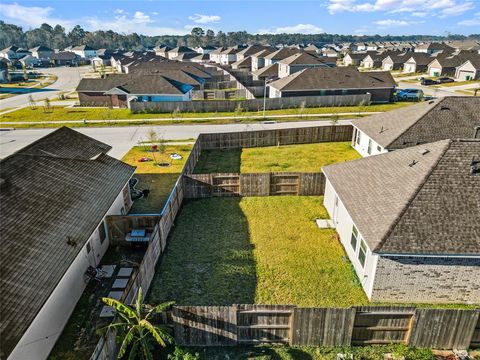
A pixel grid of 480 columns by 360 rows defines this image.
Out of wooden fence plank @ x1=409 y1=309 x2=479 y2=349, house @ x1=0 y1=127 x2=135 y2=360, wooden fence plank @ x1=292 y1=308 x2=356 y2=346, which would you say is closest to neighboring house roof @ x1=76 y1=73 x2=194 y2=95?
house @ x1=0 y1=127 x2=135 y2=360

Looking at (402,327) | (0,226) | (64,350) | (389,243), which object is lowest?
(64,350)

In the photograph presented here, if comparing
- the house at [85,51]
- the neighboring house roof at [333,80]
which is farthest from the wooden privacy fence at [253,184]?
the house at [85,51]

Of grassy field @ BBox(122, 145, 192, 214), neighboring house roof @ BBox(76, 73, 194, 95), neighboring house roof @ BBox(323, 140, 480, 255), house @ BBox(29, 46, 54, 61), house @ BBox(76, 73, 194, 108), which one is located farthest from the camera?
house @ BBox(29, 46, 54, 61)

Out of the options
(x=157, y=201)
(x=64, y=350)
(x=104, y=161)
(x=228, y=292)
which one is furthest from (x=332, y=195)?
(x=64, y=350)

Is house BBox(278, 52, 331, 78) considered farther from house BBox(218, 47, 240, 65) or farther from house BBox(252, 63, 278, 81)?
house BBox(218, 47, 240, 65)

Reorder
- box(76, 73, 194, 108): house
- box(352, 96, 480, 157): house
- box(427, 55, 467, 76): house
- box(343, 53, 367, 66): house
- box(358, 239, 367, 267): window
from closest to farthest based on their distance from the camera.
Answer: box(358, 239, 367, 267): window < box(352, 96, 480, 157): house < box(76, 73, 194, 108): house < box(427, 55, 467, 76): house < box(343, 53, 367, 66): house

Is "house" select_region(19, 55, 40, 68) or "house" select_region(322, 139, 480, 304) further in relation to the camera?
"house" select_region(19, 55, 40, 68)

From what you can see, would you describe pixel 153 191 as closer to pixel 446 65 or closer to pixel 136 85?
pixel 136 85

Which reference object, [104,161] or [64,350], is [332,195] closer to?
[104,161]
